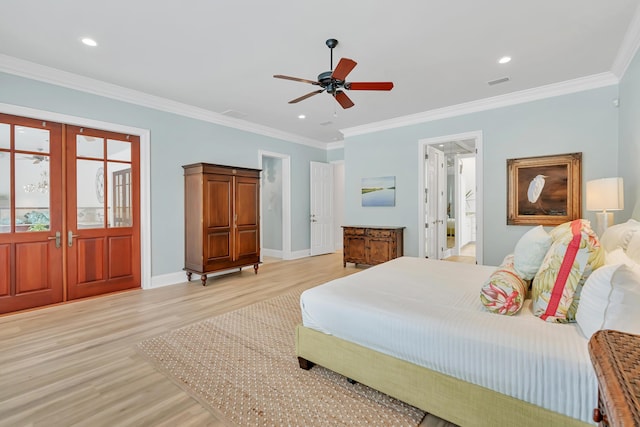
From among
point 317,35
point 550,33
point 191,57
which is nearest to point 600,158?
point 550,33

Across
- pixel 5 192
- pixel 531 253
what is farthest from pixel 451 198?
pixel 5 192

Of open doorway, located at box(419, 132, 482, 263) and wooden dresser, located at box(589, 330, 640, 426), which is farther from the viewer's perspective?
open doorway, located at box(419, 132, 482, 263)

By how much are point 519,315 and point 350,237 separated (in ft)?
13.5

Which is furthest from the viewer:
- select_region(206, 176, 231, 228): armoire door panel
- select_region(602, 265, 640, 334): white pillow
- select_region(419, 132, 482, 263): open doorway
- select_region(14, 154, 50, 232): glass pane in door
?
select_region(419, 132, 482, 263): open doorway

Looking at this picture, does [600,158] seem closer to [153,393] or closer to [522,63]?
[522,63]

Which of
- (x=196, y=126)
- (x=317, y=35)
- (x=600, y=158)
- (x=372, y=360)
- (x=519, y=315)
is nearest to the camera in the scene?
(x=519, y=315)

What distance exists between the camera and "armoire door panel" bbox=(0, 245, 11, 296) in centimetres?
332

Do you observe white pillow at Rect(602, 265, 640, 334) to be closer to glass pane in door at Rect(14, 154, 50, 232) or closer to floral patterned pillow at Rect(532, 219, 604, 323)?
floral patterned pillow at Rect(532, 219, 604, 323)

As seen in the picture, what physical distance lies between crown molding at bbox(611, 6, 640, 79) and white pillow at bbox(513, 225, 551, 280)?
2296mm

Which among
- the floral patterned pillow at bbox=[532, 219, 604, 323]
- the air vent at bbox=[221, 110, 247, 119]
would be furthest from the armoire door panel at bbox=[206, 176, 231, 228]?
the floral patterned pillow at bbox=[532, 219, 604, 323]

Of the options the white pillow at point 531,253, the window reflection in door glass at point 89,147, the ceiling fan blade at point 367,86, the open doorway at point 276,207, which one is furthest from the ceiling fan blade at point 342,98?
the open doorway at point 276,207

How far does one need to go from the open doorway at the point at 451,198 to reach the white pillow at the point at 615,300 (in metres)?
3.62

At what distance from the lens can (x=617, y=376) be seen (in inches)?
23.6

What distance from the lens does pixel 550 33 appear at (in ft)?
9.41
